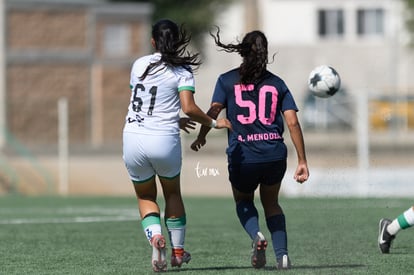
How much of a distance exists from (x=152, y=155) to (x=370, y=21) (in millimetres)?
52731

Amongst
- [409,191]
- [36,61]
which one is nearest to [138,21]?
[36,61]

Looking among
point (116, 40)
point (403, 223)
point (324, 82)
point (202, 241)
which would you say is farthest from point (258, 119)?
point (116, 40)

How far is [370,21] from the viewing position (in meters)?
60.9

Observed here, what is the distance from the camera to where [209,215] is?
17438 mm

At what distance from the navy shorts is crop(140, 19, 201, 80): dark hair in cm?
93

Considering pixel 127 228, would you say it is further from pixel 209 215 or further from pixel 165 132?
pixel 165 132

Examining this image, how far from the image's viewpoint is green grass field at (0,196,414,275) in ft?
32.3

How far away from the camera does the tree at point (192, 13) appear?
54.7 meters

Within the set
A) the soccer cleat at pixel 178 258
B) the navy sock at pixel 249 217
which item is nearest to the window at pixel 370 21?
the navy sock at pixel 249 217

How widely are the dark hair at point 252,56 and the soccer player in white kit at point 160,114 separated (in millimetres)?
419

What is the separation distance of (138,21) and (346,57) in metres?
21.7

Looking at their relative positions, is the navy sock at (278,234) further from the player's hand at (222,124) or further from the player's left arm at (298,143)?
the player's hand at (222,124)

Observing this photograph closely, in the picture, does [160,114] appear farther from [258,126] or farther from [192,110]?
[258,126]

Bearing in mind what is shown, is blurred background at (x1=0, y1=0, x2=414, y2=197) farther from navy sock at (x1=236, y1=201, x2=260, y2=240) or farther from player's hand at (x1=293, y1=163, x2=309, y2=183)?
player's hand at (x1=293, y1=163, x2=309, y2=183)
